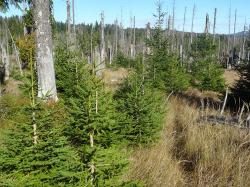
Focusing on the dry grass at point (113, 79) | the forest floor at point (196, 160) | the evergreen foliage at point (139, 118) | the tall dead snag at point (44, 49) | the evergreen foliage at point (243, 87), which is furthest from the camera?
the dry grass at point (113, 79)

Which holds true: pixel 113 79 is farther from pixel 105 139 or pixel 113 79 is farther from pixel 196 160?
pixel 105 139

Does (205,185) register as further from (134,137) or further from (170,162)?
(134,137)

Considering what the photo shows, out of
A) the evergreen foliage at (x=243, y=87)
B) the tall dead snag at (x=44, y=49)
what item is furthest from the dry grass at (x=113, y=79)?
the evergreen foliage at (x=243, y=87)

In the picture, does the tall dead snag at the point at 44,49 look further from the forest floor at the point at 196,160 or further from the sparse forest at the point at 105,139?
the forest floor at the point at 196,160

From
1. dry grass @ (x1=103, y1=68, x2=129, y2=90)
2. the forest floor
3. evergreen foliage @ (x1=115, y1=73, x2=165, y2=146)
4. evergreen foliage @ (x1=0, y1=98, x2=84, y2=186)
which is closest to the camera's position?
evergreen foliage @ (x1=0, y1=98, x2=84, y2=186)

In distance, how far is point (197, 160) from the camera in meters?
5.45

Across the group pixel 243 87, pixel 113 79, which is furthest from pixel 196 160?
pixel 113 79

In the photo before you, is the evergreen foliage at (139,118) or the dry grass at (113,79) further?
the dry grass at (113,79)

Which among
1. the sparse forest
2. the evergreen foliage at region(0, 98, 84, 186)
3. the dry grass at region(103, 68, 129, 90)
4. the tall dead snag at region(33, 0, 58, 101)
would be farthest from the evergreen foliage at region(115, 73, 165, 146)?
the tall dead snag at region(33, 0, 58, 101)

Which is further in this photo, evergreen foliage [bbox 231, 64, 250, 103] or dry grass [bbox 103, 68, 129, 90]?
dry grass [bbox 103, 68, 129, 90]

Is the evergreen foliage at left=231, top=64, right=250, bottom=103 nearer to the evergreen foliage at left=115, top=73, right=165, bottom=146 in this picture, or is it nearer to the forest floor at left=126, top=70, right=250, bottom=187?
the forest floor at left=126, top=70, right=250, bottom=187

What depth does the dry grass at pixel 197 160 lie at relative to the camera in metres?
4.63

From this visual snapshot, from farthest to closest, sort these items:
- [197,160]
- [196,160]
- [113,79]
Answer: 1. [113,79]
2. [197,160]
3. [196,160]

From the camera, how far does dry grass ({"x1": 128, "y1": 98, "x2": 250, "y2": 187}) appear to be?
4.63 meters
